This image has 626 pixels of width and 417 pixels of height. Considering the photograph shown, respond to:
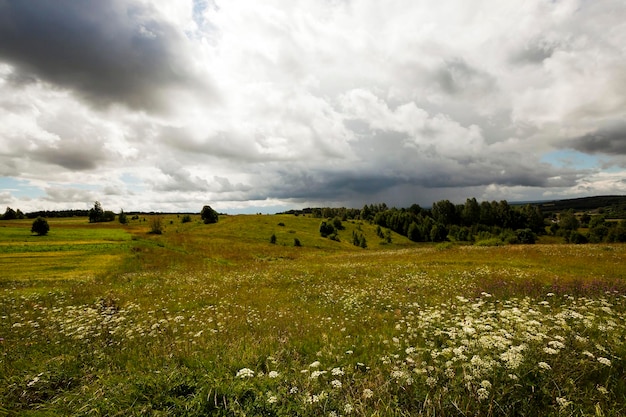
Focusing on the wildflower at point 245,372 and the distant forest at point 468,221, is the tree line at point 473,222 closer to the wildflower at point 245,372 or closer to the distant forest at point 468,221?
the distant forest at point 468,221

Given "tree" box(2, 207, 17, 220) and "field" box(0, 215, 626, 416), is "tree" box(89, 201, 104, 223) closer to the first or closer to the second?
"tree" box(2, 207, 17, 220)

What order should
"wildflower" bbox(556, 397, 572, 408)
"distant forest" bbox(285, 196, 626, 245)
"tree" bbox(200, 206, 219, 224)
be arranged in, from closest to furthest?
"wildflower" bbox(556, 397, 572, 408) → "tree" bbox(200, 206, 219, 224) → "distant forest" bbox(285, 196, 626, 245)

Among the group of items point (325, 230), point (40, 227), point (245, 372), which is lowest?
point (325, 230)

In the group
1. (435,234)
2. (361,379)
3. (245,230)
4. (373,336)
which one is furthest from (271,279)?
(435,234)

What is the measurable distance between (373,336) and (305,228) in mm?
116207

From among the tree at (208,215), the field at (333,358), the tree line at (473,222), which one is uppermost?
the tree at (208,215)

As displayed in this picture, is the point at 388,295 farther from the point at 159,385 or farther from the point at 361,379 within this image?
the point at 159,385

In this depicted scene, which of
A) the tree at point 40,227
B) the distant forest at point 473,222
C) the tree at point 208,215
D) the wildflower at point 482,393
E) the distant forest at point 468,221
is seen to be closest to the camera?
the wildflower at point 482,393

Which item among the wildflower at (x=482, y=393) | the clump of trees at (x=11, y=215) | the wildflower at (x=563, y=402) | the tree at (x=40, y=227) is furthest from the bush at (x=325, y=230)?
the clump of trees at (x=11, y=215)

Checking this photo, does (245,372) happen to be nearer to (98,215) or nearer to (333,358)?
(333,358)

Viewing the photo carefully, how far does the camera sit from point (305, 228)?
124188mm

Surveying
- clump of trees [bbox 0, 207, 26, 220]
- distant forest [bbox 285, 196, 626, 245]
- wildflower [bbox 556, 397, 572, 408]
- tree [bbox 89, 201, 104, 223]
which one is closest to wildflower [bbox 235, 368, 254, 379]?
wildflower [bbox 556, 397, 572, 408]

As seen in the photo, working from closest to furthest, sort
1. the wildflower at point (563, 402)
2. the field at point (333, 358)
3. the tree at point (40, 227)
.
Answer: the wildflower at point (563, 402) < the field at point (333, 358) < the tree at point (40, 227)

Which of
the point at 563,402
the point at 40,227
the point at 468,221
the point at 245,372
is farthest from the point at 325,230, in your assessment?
the point at 563,402
